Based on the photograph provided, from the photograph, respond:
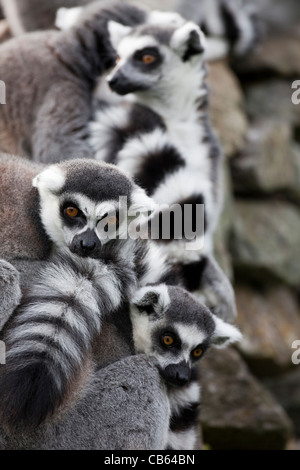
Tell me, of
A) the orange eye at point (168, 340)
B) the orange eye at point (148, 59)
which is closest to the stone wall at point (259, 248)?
the orange eye at point (148, 59)

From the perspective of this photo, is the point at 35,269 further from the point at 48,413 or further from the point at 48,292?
the point at 48,413

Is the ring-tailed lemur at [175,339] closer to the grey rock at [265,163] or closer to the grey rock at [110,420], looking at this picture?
the grey rock at [110,420]

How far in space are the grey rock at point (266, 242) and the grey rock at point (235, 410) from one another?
6.41ft

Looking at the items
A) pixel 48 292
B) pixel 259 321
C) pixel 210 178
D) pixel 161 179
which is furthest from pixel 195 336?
pixel 259 321

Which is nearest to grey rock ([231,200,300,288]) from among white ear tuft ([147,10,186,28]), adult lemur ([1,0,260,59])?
adult lemur ([1,0,260,59])

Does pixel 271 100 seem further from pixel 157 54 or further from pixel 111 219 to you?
pixel 111 219

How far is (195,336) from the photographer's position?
13.3ft

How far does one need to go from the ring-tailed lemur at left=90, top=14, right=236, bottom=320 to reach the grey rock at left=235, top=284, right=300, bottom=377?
7.49ft

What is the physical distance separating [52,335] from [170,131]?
247 cm

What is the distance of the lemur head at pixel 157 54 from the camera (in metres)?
5.33

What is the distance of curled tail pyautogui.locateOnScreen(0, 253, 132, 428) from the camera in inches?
128

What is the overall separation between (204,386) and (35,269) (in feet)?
10.9

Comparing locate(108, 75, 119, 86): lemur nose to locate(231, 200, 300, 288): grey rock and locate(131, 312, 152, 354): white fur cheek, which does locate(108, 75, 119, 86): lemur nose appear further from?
locate(231, 200, 300, 288): grey rock

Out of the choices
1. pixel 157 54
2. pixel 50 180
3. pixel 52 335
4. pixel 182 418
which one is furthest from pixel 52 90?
pixel 182 418
